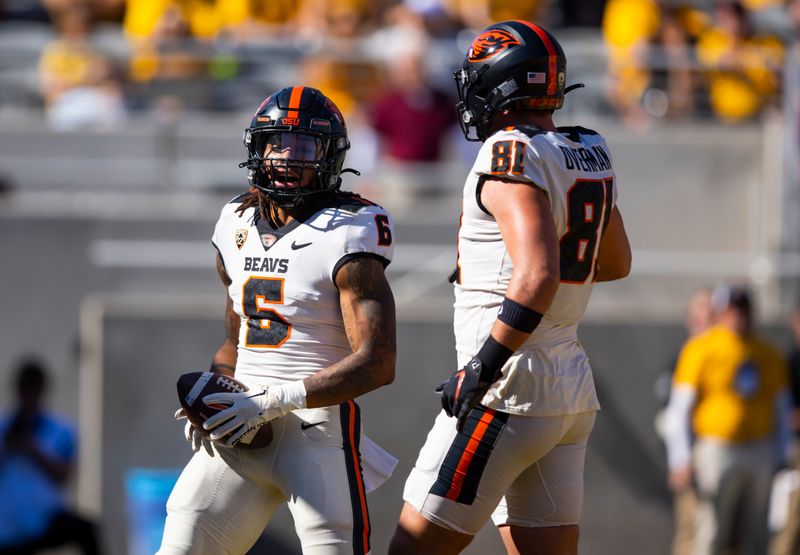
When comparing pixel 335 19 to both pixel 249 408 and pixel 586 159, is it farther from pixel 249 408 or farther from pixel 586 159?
pixel 249 408

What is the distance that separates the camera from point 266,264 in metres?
4.09

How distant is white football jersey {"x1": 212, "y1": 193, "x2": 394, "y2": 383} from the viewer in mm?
4016

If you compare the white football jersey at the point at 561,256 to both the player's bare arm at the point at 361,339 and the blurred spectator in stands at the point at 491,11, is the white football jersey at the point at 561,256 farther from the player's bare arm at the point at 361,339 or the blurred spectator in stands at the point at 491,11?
the blurred spectator in stands at the point at 491,11

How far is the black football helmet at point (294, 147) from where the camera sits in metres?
4.14

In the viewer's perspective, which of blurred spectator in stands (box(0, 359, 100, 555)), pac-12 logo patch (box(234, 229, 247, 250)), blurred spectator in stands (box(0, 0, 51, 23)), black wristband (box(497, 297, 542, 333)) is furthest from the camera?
blurred spectator in stands (box(0, 0, 51, 23))

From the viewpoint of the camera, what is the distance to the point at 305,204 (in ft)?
13.7

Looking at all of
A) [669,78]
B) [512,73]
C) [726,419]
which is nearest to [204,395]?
[512,73]

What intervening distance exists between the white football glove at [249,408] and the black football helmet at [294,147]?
613mm

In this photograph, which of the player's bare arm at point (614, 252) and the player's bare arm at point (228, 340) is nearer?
the player's bare arm at point (614, 252)

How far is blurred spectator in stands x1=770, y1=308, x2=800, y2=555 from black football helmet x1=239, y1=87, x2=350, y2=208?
5.11m

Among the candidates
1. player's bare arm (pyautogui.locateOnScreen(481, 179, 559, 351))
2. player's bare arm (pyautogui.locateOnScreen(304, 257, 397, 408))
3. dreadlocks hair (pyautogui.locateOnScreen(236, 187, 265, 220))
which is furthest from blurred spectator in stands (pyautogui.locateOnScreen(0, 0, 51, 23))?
player's bare arm (pyautogui.locateOnScreen(481, 179, 559, 351))

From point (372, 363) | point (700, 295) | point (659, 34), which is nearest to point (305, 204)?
point (372, 363)

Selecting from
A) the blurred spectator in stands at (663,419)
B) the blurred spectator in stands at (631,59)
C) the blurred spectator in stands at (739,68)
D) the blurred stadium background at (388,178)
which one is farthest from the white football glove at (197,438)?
the blurred spectator in stands at (739,68)

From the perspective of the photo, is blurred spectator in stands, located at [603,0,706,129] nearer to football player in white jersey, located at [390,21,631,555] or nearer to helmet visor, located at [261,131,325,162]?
football player in white jersey, located at [390,21,631,555]
